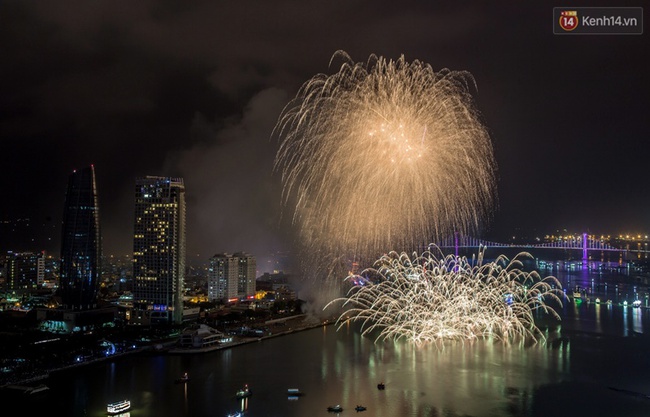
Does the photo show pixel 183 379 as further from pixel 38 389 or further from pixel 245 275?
pixel 245 275

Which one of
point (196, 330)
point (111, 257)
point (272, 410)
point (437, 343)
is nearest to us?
point (272, 410)

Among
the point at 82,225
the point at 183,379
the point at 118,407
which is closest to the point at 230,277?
the point at 82,225

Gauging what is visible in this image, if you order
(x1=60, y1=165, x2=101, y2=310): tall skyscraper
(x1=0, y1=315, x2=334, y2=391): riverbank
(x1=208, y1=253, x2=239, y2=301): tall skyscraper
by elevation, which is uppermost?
(x1=60, y1=165, x2=101, y2=310): tall skyscraper

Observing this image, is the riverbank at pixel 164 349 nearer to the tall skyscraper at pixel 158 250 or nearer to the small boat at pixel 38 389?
the small boat at pixel 38 389

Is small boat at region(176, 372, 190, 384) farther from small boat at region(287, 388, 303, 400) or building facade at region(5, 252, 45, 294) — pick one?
building facade at region(5, 252, 45, 294)

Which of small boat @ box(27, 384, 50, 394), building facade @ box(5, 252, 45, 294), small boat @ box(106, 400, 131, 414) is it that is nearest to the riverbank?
small boat @ box(27, 384, 50, 394)

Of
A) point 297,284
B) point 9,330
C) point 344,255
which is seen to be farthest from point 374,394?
point 297,284

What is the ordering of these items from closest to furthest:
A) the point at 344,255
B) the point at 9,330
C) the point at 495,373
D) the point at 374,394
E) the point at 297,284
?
the point at 374,394, the point at 495,373, the point at 9,330, the point at 344,255, the point at 297,284

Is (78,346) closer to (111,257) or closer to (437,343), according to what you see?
(437,343)
